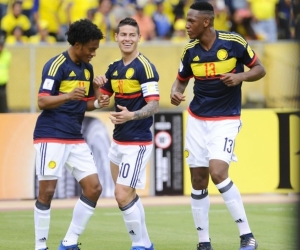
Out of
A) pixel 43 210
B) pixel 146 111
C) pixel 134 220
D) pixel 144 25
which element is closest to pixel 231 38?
pixel 146 111

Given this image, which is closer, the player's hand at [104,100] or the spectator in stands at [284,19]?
the player's hand at [104,100]

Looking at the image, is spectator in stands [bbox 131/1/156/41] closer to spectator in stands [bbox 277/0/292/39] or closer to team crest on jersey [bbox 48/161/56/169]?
spectator in stands [bbox 277/0/292/39]

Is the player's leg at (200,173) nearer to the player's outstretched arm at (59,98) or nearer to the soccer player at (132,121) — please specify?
the soccer player at (132,121)

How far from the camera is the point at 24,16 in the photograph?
16.6 m

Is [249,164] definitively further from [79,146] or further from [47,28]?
[79,146]

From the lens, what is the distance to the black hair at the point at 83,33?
7758mm

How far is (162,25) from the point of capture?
17.8 m

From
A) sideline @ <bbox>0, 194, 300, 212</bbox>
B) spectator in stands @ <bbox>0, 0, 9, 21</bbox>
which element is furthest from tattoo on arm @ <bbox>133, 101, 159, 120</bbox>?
spectator in stands @ <bbox>0, 0, 9, 21</bbox>

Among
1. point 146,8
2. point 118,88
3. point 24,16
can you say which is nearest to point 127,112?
point 118,88

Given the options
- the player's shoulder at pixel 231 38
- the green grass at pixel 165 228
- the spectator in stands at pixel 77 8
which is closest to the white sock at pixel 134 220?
the green grass at pixel 165 228

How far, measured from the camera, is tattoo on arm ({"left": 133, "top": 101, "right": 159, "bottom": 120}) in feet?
25.1

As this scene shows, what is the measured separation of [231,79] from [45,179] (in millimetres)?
2089

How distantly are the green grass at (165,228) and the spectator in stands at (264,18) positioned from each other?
5617 mm

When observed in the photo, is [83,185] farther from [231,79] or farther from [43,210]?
[231,79]
